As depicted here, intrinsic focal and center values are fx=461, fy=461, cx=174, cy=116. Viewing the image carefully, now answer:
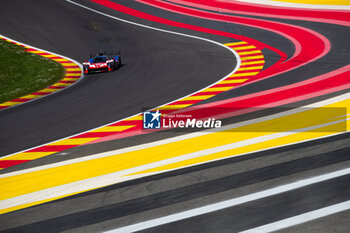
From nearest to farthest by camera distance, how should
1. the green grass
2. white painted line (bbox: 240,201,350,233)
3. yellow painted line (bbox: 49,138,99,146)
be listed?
white painted line (bbox: 240,201,350,233), yellow painted line (bbox: 49,138,99,146), the green grass

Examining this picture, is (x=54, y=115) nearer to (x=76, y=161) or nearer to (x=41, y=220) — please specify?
(x=76, y=161)

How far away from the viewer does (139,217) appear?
695cm

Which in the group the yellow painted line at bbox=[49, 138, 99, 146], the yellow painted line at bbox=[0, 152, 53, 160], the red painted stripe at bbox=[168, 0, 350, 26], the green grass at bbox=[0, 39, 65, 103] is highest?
the red painted stripe at bbox=[168, 0, 350, 26]

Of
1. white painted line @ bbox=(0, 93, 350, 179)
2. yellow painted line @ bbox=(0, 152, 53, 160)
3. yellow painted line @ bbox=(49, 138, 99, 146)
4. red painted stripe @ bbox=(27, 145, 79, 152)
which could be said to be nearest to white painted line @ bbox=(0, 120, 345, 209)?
white painted line @ bbox=(0, 93, 350, 179)

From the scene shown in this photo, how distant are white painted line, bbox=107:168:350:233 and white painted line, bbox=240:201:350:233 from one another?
2.77 ft

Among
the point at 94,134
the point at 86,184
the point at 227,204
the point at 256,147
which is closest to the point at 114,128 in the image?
the point at 94,134

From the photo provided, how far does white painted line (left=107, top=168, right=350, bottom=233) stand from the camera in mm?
6664

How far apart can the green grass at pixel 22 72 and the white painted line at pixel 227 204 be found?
12.1 m

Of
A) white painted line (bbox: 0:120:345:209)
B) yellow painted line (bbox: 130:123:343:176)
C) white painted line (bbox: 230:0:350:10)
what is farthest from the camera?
white painted line (bbox: 230:0:350:10)

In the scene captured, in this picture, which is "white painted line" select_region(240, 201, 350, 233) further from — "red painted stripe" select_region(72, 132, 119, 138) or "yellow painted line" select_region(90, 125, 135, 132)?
"yellow painted line" select_region(90, 125, 135, 132)

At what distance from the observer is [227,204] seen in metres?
7.16

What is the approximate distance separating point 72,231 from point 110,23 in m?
24.4

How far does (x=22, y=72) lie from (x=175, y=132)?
38.8 ft

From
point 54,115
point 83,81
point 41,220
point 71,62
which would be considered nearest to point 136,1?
point 71,62
